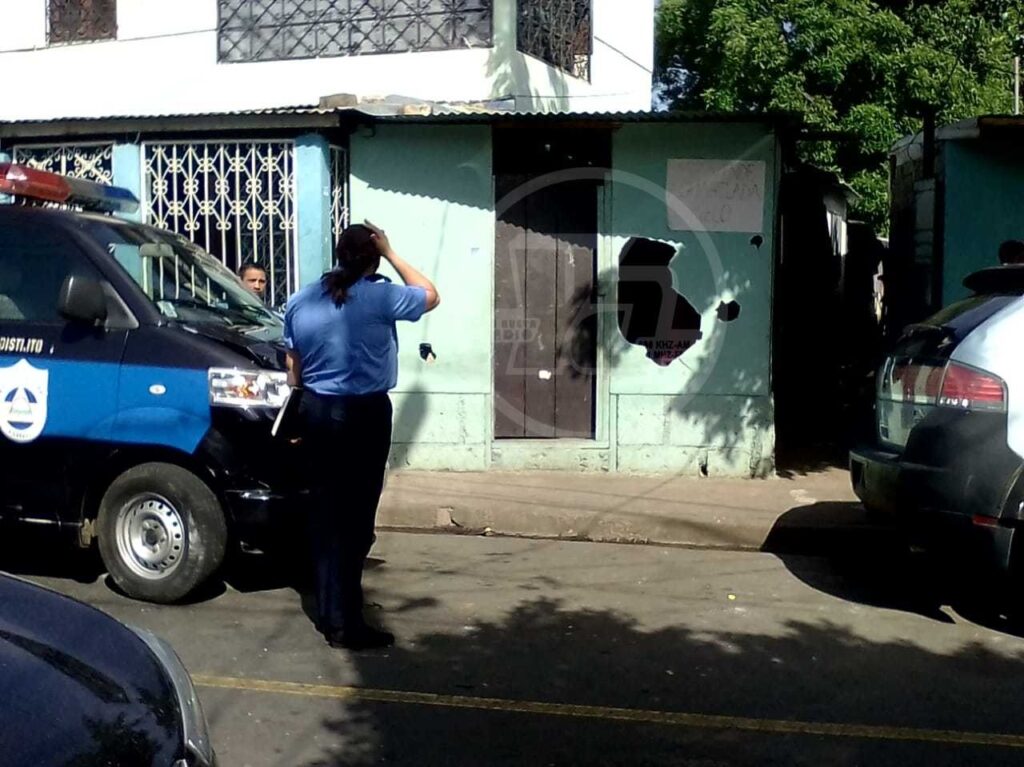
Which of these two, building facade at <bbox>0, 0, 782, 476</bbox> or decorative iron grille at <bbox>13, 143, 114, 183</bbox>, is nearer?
building facade at <bbox>0, 0, 782, 476</bbox>

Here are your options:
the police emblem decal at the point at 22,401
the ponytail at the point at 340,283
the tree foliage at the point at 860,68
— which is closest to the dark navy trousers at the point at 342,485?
the ponytail at the point at 340,283

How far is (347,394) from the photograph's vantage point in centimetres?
516

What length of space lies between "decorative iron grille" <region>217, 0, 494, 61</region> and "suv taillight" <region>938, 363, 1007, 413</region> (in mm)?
6609

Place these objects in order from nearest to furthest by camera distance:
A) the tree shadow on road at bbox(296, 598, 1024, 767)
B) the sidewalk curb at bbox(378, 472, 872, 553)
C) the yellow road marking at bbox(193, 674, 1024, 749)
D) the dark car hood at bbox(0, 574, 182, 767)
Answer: the dark car hood at bbox(0, 574, 182, 767) → the tree shadow on road at bbox(296, 598, 1024, 767) → the yellow road marking at bbox(193, 674, 1024, 749) → the sidewalk curb at bbox(378, 472, 872, 553)

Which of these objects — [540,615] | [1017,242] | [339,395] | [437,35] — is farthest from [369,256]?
[437,35]

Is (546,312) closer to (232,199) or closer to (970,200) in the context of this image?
(232,199)

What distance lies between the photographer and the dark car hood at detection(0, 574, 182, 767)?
2.35 metres

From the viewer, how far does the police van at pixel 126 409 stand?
564cm

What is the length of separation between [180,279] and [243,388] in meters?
0.97

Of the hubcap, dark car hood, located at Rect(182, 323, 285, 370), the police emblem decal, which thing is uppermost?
dark car hood, located at Rect(182, 323, 285, 370)

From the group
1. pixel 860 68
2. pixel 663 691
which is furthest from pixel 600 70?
pixel 663 691

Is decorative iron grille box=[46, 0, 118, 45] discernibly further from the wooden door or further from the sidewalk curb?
the sidewalk curb

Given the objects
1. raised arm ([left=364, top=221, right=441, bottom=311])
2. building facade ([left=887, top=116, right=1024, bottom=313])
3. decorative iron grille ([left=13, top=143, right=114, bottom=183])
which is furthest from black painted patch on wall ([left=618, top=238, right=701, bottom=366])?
decorative iron grille ([left=13, top=143, right=114, bottom=183])

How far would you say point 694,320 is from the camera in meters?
9.02
